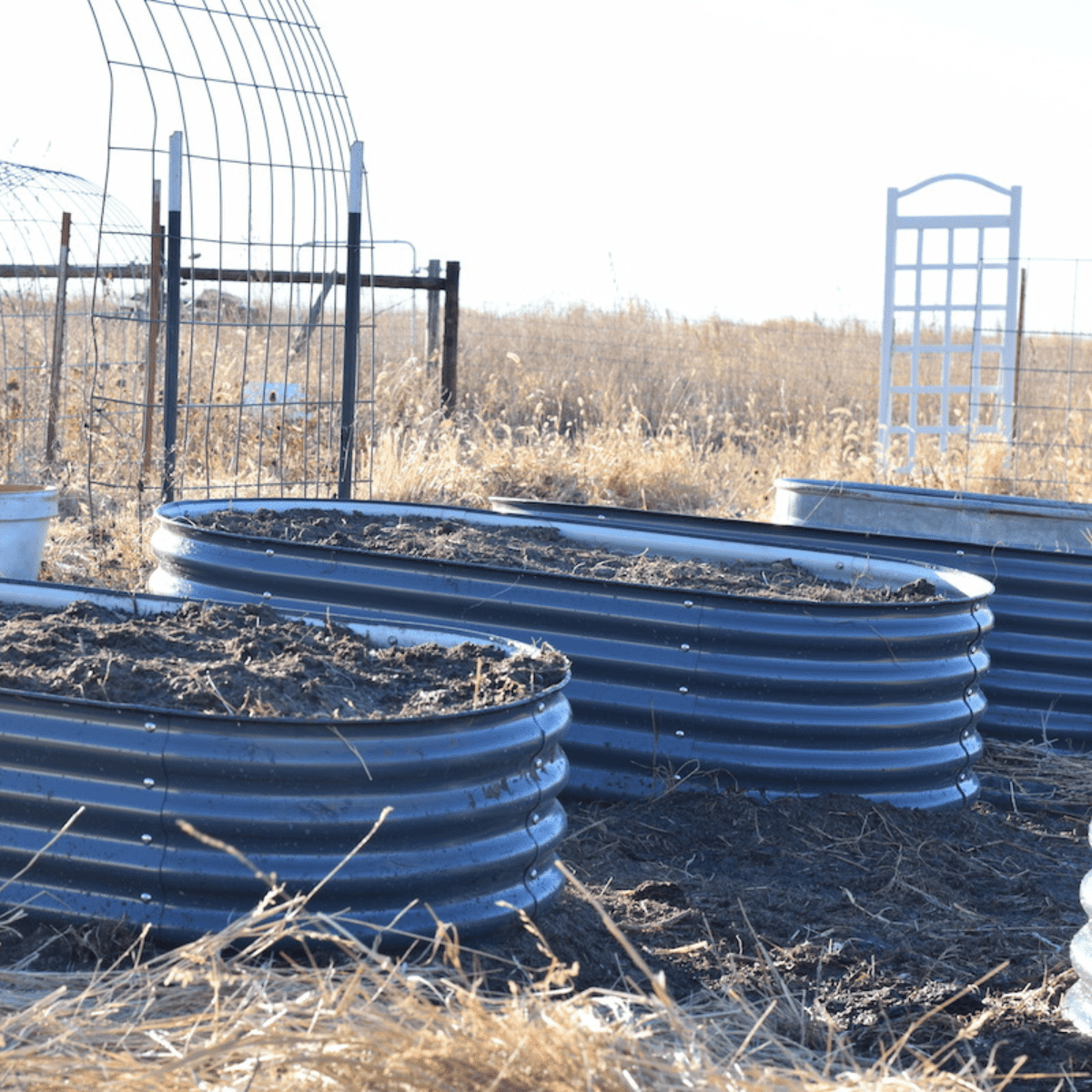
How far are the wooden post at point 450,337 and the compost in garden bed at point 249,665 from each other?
24.5 ft

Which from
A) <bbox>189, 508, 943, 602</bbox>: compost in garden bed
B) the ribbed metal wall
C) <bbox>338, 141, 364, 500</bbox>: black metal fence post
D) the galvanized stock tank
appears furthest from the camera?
<bbox>338, 141, 364, 500</bbox>: black metal fence post

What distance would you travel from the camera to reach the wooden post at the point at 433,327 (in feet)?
38.4

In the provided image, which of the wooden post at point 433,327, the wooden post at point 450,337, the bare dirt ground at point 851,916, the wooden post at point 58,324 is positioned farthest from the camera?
the wooden post at point 433,327

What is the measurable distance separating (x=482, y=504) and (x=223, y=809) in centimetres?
639

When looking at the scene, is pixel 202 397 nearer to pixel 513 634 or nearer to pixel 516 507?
pixel 516 507

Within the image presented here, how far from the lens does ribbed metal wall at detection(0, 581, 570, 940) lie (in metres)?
2.40

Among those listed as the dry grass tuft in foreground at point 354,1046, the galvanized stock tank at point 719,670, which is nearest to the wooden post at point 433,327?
the galvanized stock tank at point 719,670

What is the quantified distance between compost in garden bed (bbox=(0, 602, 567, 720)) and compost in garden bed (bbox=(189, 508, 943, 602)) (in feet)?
2.37

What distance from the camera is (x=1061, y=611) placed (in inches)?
185

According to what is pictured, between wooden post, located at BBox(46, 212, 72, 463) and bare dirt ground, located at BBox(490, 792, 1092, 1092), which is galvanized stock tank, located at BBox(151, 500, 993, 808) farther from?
wooden post, located at BBox(46, 212, 72, 463)

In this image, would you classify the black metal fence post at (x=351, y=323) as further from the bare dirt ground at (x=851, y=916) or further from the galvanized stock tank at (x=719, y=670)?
the bare dirt ground at (x=851, y=916)

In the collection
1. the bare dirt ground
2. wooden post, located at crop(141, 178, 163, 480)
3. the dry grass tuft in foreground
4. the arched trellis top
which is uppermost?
the arched trellis top

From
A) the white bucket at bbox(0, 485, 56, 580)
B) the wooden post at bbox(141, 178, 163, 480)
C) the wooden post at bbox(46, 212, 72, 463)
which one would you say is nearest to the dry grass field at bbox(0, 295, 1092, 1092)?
the wooden post at bbox(46, 212, 72, 463)

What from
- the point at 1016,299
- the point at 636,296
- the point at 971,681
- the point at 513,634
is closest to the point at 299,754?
the point at 513,634
